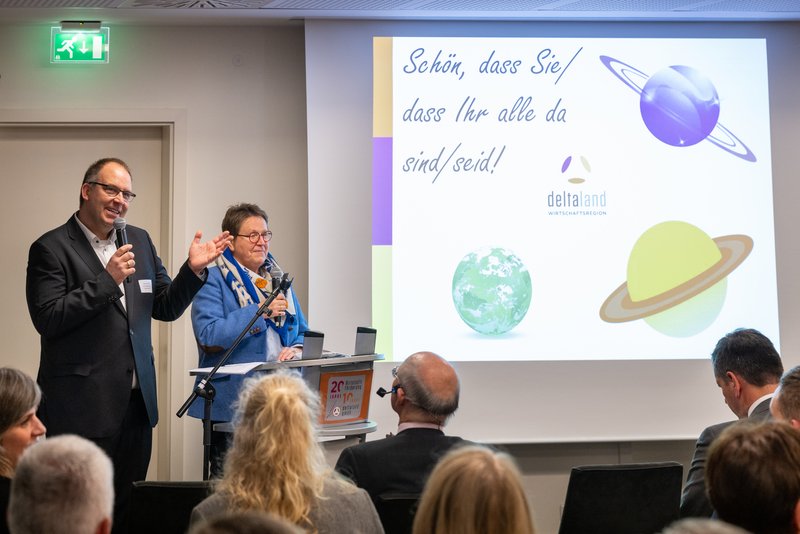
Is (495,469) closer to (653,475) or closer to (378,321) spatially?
(653,475)

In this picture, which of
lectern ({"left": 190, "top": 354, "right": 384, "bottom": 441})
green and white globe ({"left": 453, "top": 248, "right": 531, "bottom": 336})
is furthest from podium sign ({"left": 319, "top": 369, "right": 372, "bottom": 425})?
green and white globe ({"left": 453, "top": 248, "right": 531, "bottom": 336})

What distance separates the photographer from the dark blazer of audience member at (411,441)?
249 cm

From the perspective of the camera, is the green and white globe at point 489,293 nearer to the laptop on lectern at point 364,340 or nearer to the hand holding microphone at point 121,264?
the laptop on lectern at point 364,340

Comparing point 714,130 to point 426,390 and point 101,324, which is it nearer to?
point 426,390

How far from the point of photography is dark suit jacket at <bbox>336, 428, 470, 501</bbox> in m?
2.49

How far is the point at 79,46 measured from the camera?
16.5 feet

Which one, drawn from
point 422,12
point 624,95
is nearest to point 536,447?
point 624,95

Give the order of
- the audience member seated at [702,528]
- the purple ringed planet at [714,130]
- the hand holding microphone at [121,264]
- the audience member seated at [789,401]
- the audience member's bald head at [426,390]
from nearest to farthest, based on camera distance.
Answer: the audience member seated at [702,528] → the audience member seated at [789,401] → the audience member's bald head at [426,390] → the hand holding microphone at [121,264] → the purple ringed planet at [714,130]

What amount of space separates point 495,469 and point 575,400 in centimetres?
353

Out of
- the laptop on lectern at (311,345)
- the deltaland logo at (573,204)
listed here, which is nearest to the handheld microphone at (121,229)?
the laptop on lectern at (311,345)

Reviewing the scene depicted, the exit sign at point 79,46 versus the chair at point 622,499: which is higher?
the exit sign at point 79,46

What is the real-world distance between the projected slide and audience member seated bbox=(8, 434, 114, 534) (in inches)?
131

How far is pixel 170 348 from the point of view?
5.10 metres

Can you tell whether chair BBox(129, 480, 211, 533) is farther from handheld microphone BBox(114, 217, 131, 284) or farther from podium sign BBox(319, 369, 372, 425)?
handheld microphone BBox(114, 217, 131, 284)
